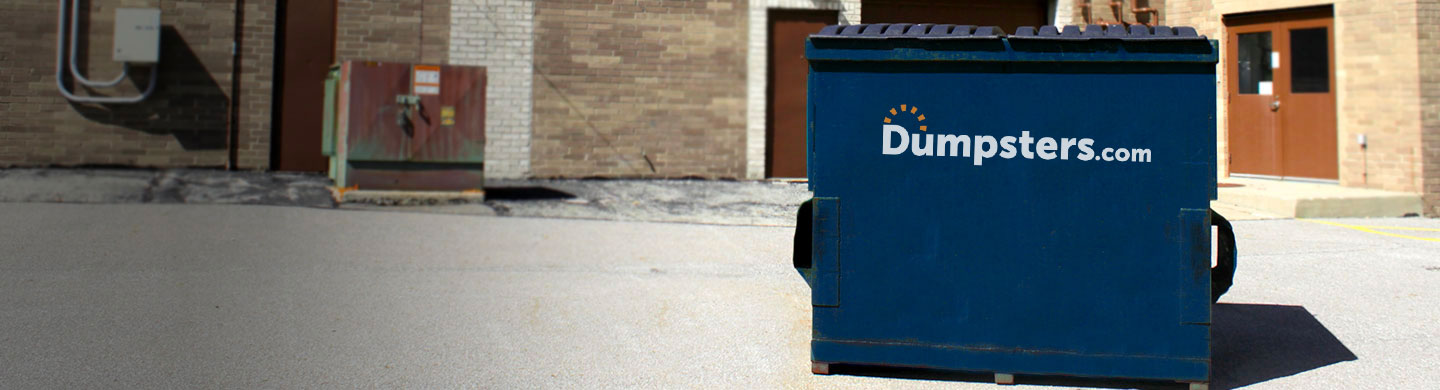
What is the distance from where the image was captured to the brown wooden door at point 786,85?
14227 millimetres

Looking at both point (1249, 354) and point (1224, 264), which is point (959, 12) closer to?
point (1249, 354)

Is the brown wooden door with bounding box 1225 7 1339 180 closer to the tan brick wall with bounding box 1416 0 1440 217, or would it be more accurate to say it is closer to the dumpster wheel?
the tan brick wall with bounding box 1416 0 1440 217

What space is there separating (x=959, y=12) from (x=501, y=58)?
6809 millimetres

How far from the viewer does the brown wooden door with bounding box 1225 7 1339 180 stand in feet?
39.6

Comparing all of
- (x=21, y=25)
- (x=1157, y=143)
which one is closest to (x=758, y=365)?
(x=1157, y=143)

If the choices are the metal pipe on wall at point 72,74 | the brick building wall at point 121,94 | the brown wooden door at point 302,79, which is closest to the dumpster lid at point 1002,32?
the brown wooden door at point 302,79

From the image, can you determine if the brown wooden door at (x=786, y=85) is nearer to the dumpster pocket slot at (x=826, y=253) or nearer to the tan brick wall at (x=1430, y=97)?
the tan brick wall at (x=1430, y=97)

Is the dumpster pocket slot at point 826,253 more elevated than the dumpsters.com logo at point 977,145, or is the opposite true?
the dumpsters.com logo at point 977,145

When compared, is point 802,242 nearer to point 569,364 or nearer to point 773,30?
point 569,364

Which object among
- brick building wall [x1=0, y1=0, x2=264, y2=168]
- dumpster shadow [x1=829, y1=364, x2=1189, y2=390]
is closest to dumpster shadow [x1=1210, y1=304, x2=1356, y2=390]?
dumpster shadow [x1=829, y1=364, x2=1189, y2=390]

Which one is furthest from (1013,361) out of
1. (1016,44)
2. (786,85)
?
(786,85)

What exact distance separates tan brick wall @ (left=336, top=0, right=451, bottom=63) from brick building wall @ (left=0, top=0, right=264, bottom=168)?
3.79 feet

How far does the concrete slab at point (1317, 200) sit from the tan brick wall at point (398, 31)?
33.0ft

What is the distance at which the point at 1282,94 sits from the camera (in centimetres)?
1245
